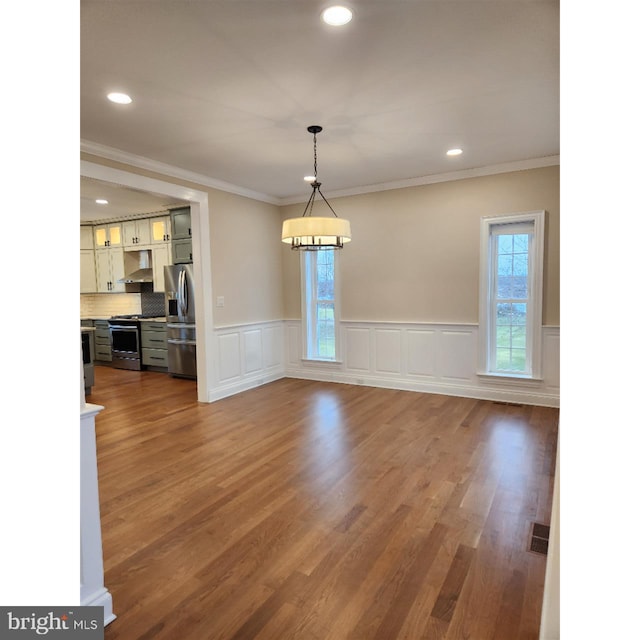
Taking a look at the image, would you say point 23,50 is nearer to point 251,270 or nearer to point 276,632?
point 276,632

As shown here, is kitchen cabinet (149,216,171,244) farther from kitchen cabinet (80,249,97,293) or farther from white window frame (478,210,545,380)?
white window frame (478,210,545,380)

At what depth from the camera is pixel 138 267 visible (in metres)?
7.66

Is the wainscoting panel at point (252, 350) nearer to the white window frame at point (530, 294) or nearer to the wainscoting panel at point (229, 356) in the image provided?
the wainscoting panel at point (229, 356)

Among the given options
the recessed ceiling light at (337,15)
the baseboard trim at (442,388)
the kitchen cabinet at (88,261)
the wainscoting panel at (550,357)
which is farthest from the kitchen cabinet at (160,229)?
the wainscoting panel at (550,357)

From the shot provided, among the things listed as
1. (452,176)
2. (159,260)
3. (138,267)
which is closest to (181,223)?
(159,260)

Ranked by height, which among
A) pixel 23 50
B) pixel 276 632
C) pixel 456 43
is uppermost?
pixel 456 43

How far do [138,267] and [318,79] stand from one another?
235 inches

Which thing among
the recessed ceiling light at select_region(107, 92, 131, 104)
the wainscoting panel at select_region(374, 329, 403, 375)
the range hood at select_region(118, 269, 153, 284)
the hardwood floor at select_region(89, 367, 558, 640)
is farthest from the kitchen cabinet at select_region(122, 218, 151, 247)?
the recessed ceiling light at select_region(107, 92, 131, 104)

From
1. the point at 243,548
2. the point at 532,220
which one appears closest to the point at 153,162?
the point at 243,548

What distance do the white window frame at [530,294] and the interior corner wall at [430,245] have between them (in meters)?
0.07

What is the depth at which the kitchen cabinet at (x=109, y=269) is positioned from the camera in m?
7.62

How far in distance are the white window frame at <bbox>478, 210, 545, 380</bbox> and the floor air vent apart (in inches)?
105

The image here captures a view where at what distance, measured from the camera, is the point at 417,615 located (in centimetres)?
174

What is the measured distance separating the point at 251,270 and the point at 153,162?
75.0 inches
